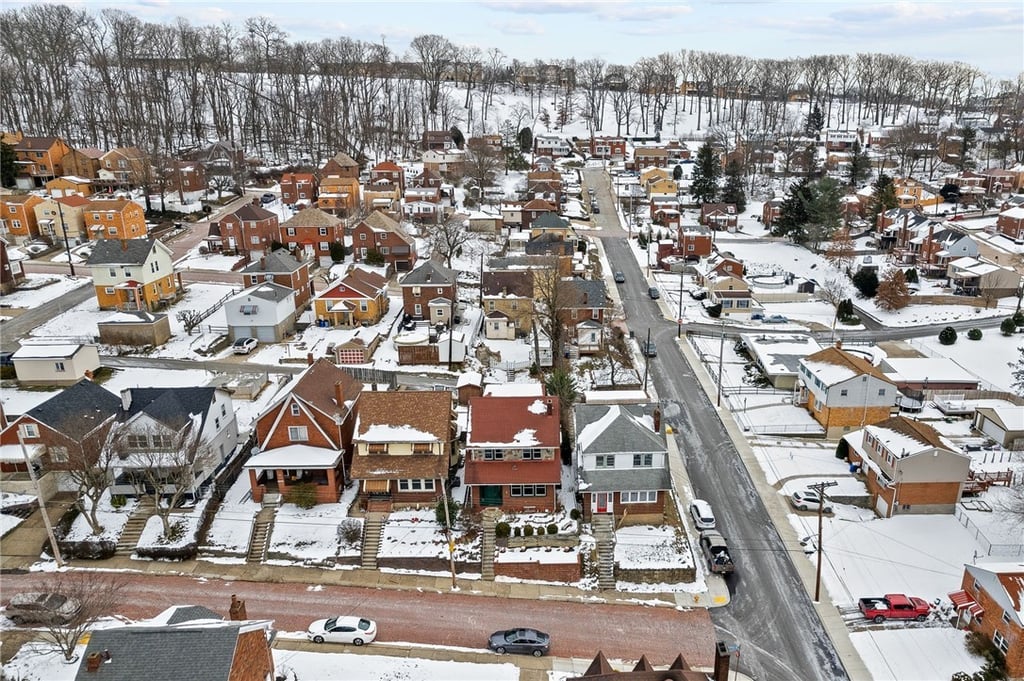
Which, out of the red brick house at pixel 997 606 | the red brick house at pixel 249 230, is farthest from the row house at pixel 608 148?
the red brick house at pixel 997 606

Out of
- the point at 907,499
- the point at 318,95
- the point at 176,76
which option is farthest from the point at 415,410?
the point at 176,76

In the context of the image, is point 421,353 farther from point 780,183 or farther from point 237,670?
point 780,183

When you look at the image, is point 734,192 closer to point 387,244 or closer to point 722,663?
point 387,244

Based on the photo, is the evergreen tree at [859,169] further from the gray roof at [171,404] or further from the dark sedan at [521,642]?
the dark sedan at [521,642]

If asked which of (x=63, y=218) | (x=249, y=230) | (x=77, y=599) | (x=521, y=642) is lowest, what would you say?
(x=521, y=642)

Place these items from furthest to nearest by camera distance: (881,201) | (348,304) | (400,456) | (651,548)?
(881,201), (348,304), (400,456), (651,548)

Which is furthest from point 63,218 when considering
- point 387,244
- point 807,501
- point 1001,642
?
point 1001,642
